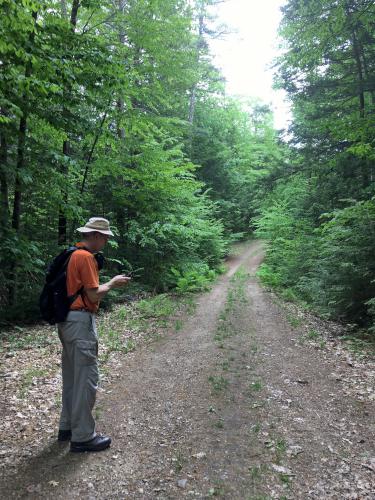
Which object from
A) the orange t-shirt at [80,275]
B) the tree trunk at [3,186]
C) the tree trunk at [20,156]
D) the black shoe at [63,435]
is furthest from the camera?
the tree trunk at [3,186]

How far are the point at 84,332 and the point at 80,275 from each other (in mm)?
557

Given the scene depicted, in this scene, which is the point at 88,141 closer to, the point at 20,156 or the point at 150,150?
the point at 150,150

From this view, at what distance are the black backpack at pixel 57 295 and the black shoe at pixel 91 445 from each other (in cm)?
125

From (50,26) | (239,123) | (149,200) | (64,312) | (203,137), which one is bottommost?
(64,312)

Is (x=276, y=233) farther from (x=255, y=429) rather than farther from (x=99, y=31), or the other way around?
(x=255, y=429)

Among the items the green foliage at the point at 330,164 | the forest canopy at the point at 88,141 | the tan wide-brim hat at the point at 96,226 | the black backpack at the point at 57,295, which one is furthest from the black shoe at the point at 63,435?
the green foliage at the point at 330,164

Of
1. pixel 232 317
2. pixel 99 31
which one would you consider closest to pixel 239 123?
pixel 99 31

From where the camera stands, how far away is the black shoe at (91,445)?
370 centimetres

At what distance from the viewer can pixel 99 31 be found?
36.2ft

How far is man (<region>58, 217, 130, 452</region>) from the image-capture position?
3.56 metres

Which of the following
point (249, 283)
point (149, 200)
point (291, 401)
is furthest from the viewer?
point (249, 283)

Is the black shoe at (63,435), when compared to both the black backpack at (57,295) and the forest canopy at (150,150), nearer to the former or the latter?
the black backpack at (57,295)

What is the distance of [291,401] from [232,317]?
5.13 meters

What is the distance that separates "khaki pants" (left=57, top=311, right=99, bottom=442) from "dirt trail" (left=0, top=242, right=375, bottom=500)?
0.31 metres
